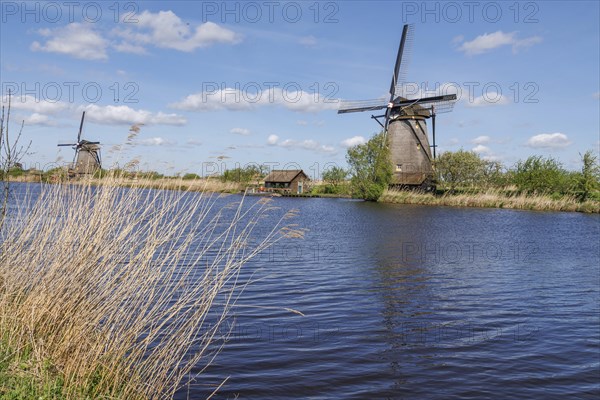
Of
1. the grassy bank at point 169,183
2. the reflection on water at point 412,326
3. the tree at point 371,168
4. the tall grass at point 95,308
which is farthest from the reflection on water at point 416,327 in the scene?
the tree at point 371,168

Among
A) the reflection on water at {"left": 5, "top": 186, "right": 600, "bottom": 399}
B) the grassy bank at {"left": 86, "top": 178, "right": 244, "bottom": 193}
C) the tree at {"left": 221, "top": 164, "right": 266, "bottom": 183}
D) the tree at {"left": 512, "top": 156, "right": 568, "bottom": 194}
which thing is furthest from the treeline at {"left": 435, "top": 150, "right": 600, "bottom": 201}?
the grassy bank at {"left": 86, "top": 178, "right": 244, "bottom": 193}

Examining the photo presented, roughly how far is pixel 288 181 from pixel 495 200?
29.3m

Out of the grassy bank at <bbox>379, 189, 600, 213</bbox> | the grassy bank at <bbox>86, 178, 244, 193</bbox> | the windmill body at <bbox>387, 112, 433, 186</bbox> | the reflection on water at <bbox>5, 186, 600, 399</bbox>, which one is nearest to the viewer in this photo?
the grassy bank at <bbox>86, 178, 244, 193</bbox>

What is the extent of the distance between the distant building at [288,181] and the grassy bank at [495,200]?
17.9m

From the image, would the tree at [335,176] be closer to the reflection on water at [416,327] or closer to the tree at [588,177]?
the tree at [588,177]

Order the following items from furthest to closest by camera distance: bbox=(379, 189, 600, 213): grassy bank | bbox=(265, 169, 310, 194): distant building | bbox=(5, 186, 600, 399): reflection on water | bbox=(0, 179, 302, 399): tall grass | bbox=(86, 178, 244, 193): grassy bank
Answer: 1. bbox=(265, 169, 310, 194): distant building
2. bbox=(379, 189, 600, 213): grassy bank
3. bbox=(5, 186, 600, 399): reflection on water
4. bbox=(86, 178, 244, 193): grassy bank
5. bbox=(0, 179, 302, 399): tall grass

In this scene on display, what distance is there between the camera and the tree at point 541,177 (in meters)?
48.6

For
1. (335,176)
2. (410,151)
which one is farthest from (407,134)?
(335,176)

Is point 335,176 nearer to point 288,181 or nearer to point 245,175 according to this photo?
point 288,181

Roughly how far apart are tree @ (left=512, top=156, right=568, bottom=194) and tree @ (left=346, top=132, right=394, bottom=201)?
1299cm

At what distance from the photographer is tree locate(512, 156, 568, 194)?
48562 mm

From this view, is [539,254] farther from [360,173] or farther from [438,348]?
[360,173]

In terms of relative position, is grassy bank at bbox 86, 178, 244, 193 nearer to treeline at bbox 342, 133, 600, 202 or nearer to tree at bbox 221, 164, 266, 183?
tree at bbox 221, 164, 266, 183

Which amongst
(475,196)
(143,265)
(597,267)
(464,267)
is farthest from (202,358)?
(475,196)
